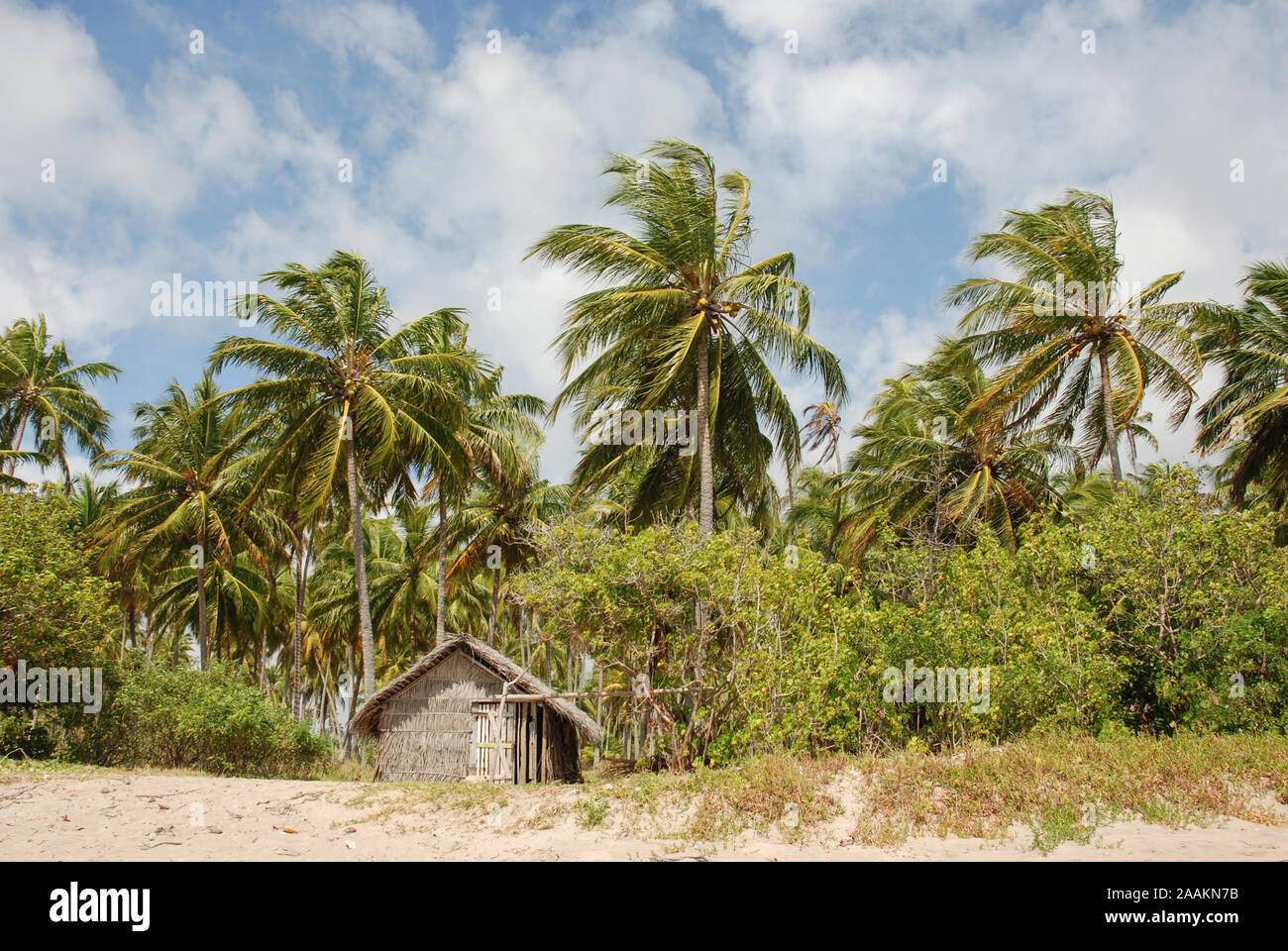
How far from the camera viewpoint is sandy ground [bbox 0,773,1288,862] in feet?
26.5

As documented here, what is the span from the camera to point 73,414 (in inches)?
960

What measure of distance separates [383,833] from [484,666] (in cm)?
719

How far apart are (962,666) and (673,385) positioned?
25.1 ft

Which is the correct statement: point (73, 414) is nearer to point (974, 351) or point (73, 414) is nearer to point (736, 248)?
point (736, 248)

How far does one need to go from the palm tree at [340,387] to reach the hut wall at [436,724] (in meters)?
1.16

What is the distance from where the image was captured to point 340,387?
1864 centimetres

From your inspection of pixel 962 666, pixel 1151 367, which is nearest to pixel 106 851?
pixel 962 666

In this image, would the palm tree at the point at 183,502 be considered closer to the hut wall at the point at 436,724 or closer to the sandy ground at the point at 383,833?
the hut wall at the point at 436,724

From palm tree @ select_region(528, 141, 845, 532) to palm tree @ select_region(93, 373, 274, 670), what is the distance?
34.4 feet
